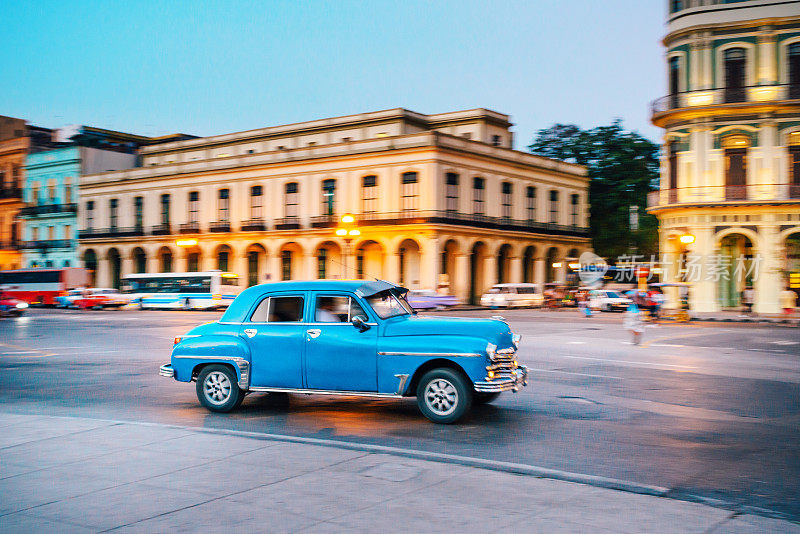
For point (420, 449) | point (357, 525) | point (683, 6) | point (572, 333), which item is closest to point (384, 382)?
point (420, 449)

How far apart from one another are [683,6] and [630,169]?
23.4 meters

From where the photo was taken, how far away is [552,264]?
61.9 metres

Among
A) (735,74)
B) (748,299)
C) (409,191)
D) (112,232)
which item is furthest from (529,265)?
(112,232)

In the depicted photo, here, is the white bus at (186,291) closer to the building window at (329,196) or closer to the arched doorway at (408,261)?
the building window at (329,196)

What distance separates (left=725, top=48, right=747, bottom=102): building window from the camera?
3760 cm

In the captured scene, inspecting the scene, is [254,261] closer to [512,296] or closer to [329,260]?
[329,260]

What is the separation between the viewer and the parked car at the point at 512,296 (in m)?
50.6

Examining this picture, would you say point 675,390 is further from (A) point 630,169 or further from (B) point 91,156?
(B) point 91,156

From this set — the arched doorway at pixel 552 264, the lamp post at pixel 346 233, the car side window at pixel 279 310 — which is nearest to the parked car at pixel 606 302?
the arched doorway at pixel 552 264

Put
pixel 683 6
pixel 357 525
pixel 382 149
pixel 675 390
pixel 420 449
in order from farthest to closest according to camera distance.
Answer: pixel 382 149
pixel 683 6
pixel 675 390
pixel 420 449
pixel 357 525

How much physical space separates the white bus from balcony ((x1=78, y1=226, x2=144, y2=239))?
11863mm

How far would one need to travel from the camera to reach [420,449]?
8.25 m

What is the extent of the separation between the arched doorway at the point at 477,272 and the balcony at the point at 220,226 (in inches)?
774

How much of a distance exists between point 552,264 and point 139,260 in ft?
119
